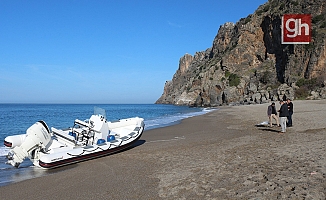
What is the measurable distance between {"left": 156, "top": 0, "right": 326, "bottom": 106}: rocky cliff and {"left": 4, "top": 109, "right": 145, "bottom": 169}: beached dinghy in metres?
36.3

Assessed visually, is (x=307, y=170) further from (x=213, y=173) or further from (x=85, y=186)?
(x=85, y=186)

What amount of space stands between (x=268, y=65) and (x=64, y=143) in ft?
190

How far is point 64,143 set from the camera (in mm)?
9383

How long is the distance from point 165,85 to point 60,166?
14836 centimetres

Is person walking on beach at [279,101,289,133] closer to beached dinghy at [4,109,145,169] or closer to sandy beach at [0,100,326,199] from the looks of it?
sandy beach at [0,100,326,199]

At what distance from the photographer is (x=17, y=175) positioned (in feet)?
23.8

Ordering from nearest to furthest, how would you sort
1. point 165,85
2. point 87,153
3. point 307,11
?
point 87,153
point 307,11
point 165,85

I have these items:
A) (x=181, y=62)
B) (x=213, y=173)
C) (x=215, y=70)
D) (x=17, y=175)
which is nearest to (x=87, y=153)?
(x=17, y=175)

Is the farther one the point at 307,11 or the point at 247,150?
the point at 307,11

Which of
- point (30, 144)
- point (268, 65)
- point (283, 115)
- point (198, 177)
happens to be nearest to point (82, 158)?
point (30, 144)

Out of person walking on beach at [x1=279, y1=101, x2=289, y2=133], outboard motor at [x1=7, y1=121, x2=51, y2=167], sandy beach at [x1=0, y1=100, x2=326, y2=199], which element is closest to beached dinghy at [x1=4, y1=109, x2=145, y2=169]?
outboard motor at [x1=7, y1=121, x2=51, y2=167]

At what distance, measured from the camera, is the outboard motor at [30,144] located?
24.8 feet

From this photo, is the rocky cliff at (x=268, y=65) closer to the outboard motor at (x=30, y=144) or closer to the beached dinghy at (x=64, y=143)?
the beached dinghy at (x=64, y=143)

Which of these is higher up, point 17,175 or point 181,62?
point 181,62
